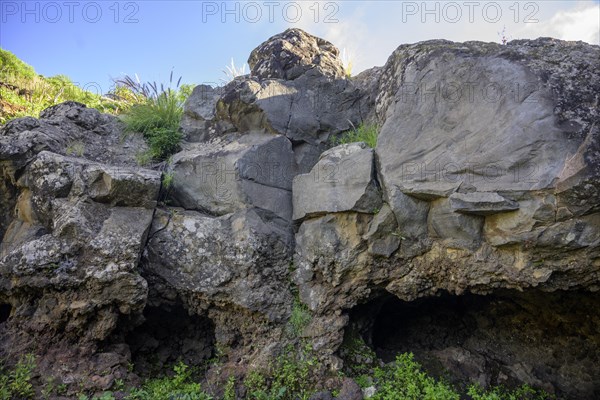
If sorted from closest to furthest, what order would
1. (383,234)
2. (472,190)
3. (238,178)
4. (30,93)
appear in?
(472,190) < (383,234) < (238,178) < (30,93)

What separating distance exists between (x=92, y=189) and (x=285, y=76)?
334 cm

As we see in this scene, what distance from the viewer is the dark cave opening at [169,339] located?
209 inches

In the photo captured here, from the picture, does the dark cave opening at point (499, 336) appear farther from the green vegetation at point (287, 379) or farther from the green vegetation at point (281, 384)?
the green vegetation at point (287, 379)

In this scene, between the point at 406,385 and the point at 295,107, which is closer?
the point at 406,385

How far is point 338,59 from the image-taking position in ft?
24.2

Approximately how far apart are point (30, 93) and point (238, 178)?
741 cm

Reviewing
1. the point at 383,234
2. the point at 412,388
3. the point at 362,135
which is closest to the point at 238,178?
the point at 362,135

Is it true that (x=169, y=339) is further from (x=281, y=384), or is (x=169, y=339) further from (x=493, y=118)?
(x=493, y=118)

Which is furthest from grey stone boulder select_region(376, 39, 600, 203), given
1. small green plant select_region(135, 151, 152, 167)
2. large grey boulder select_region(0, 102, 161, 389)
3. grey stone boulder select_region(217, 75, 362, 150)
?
small green plant select_region(135, 151, 152, 167)

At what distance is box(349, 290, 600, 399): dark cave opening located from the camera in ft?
18.1

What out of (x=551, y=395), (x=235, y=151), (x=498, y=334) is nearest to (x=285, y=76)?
(x=235, y=151)

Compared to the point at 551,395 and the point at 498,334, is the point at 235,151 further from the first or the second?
the point at 551,395

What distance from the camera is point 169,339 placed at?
5.63m

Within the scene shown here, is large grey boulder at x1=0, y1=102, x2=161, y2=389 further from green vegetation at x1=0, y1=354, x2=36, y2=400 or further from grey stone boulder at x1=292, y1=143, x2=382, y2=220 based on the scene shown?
grey stone boulder at x1=292, y1=143, x2=382, y2=220
